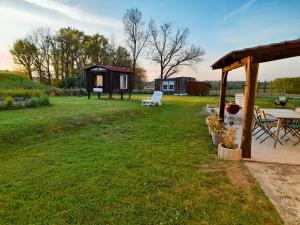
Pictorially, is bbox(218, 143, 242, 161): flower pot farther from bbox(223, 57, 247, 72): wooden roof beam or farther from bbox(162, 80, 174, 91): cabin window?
bbox(162, 80, 174, 91): cabin window

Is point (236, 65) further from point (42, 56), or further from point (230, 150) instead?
point (42, 56)

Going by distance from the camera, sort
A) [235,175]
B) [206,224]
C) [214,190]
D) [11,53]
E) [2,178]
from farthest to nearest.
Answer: [11,53]
[235,175]
[2,178]
[214,190]
[206,224]

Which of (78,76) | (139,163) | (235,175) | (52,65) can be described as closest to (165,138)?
(139,163)

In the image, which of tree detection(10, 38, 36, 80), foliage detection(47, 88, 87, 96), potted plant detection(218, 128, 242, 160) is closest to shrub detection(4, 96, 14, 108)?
potted plant detection(218, 128, 242, 160)

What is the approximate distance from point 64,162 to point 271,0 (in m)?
11.3

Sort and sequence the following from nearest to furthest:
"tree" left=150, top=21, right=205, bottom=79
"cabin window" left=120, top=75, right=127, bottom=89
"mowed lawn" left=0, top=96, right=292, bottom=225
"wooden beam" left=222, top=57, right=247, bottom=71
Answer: "mowed lawn" left=0, top=96, right=292, bottom=225 < "wooden beam" left=222, top=57, right=247, bottom=71 < "cabin window" left=120, top=75, right=127, bottom=89 < "tree" left=150, top=21, right=205, bottom=79

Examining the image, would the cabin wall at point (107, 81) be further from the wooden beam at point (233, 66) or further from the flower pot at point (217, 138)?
the flower pot at point (217, 138)

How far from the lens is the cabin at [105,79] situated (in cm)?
1784

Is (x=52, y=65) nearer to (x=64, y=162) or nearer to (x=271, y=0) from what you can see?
(x=271, y=0)

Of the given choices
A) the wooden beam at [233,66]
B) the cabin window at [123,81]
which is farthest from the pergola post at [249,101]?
the cabin window at [123,81]

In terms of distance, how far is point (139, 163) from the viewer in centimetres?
434

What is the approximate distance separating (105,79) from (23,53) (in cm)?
1942

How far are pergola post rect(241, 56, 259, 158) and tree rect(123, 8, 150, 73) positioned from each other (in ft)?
97.2

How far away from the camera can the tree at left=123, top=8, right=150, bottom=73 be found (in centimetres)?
3177
